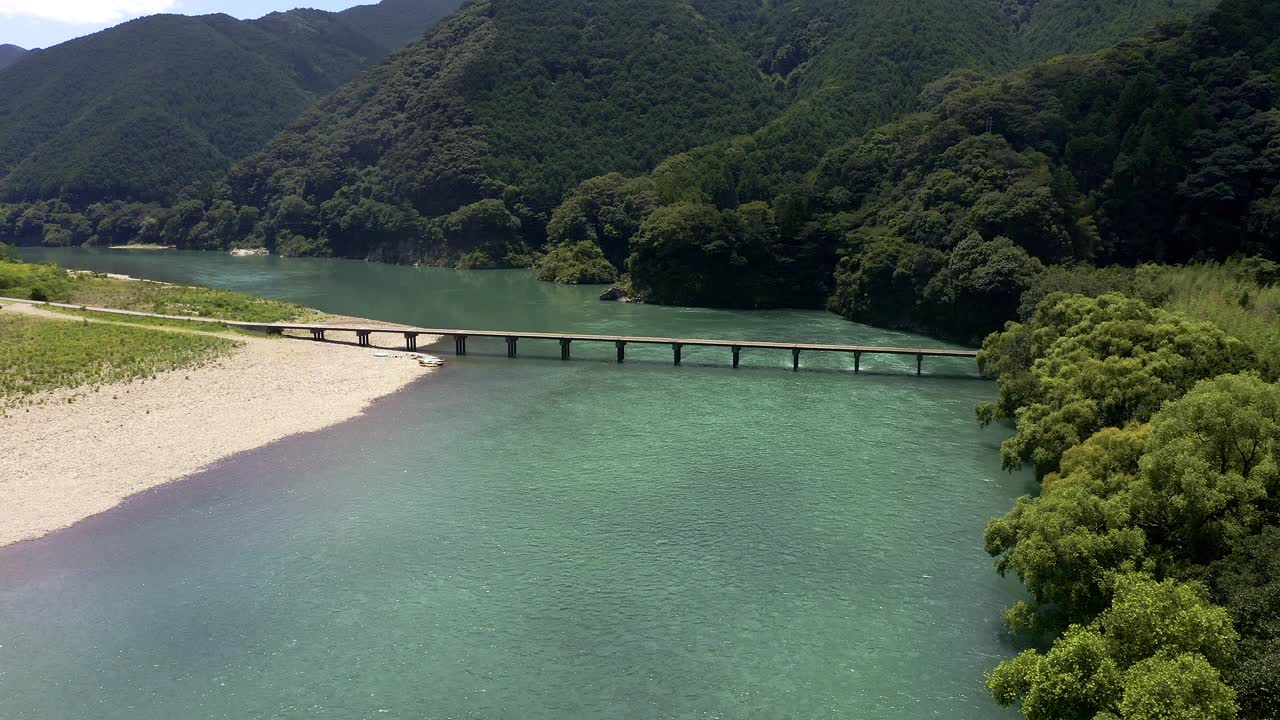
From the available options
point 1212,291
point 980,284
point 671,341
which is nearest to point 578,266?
point 671,341

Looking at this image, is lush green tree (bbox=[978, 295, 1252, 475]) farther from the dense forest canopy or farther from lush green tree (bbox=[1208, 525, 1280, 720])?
the dense forest canopy

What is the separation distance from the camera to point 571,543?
3014 cm

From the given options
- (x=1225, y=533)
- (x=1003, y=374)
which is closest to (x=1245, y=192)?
(x=1003, y=374)

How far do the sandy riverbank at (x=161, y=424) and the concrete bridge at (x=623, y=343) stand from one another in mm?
6708

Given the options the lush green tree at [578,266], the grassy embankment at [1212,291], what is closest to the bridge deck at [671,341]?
the grassy embankment at [1212,291]

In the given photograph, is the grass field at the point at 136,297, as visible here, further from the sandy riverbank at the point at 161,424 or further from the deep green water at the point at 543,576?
the deep green water at the point at 543,576

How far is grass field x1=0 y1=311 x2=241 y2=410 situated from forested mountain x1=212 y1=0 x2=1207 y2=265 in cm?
6771

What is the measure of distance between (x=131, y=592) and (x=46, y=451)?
15.6m

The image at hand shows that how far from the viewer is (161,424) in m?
42.5

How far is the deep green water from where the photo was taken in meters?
21.7

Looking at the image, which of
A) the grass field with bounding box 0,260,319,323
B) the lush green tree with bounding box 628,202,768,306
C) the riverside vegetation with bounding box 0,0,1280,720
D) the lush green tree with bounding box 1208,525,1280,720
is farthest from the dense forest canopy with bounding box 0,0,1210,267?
the lush green tree with bounding box 1208,525,1280,720

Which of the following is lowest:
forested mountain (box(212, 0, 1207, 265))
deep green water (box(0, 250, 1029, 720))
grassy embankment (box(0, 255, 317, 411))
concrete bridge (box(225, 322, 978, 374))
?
deep green water (box(0, 250, 1029, 720))

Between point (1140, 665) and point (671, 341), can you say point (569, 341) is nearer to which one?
point (671, 341)

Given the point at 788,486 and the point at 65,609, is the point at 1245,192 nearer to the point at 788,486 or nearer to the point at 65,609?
the point at 788,486
